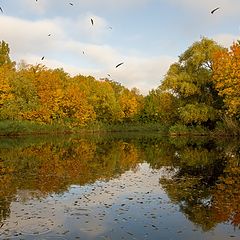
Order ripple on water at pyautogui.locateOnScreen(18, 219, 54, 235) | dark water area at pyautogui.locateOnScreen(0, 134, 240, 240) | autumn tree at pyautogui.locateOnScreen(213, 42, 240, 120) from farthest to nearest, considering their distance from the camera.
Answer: autumn tree at pyautogui.locateOnScreen(213, 42, 240, 120)
dark water area at pyautogui.locateOnScreen(0, 134, 240, 240)
ripple on water at pyautogui.locateOnScreen(18, 219, 54, 235)

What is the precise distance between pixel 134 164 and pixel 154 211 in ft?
40.4

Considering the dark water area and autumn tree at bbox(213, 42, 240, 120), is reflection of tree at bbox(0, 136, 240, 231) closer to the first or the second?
the dark water area

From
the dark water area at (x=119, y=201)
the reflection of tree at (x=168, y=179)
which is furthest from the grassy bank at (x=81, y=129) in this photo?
the dark water area at (x=119, y=201)

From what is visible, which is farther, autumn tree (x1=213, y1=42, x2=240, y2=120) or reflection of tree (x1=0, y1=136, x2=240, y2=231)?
autumn tree (x1=213, y1=42, x2=240, y2=120)

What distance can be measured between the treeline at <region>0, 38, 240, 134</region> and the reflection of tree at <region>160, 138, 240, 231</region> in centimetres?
2562

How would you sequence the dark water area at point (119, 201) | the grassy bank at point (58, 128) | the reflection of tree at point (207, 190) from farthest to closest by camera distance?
1. the grassy bank at point (58, 128)
2. the reflection of tree at point (207, 190)
3. the dark water area at point (119, 201)

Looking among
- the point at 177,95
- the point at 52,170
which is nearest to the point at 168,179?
the point at 52,170

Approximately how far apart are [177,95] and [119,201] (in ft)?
151

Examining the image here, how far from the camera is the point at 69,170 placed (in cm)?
2125

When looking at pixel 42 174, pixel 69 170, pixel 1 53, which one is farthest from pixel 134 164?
pixel 1 53

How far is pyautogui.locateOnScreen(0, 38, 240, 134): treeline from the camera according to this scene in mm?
49188

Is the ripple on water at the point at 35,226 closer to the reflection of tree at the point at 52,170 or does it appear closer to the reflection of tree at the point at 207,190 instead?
the reflection of tree at the point at 52,170

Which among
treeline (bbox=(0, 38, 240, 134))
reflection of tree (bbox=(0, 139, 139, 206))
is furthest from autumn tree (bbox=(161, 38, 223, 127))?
reflection of tree (bbox=(0, 139, 139, 206))

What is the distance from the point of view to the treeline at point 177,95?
4919 cm
